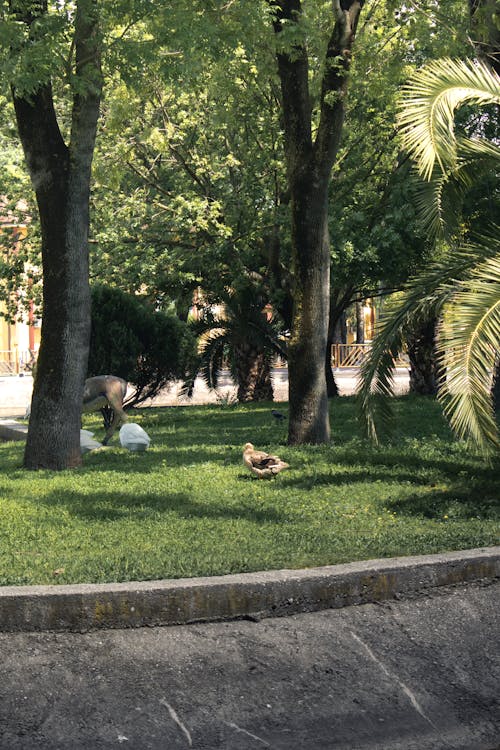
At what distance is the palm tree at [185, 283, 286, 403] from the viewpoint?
2123cm

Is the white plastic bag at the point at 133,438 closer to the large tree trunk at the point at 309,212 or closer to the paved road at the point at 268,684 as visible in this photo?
the large tree trunk at the point at 309,212

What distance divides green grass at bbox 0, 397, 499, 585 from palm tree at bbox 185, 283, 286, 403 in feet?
24.6

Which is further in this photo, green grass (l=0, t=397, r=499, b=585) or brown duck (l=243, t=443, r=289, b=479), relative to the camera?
brown duck (l=243, t=443, r=289, b=479)

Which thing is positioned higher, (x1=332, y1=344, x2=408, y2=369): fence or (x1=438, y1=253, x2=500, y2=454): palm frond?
(x1=438, y1=253, x2=500, y2=454): palm frond

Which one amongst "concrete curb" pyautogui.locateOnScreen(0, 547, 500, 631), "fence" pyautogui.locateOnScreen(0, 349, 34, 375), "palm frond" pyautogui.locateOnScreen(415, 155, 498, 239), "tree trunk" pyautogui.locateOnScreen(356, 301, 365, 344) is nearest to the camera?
"concrete curb" pyautogui.locateOnScreen(0, 547, 500, 631)

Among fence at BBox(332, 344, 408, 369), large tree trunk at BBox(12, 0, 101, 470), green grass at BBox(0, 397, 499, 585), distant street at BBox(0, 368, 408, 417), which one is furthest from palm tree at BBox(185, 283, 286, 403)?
fence at BBox(332, 344, 408, 369)

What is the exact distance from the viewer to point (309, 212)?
1303 cm

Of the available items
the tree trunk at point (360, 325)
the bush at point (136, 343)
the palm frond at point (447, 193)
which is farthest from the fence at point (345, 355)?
the palm frond at point (447, 193)

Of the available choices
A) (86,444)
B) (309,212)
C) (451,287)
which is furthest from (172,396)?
(451,287)

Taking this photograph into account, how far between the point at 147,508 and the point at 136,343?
1096cm

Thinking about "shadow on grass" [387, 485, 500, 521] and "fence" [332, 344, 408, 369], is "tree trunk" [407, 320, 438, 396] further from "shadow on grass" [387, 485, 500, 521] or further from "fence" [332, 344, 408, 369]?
"fence" [332, 344, 408, 369]

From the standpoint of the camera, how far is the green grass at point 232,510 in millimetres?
6703

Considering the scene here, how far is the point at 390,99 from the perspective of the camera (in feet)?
68.7

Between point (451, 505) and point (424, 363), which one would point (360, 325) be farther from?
point (451, 505)
